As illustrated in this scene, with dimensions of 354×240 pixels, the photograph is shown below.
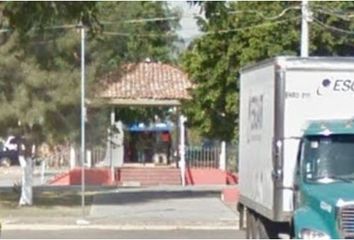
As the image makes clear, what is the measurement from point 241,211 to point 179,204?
16.6 m

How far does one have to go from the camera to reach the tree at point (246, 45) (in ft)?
135

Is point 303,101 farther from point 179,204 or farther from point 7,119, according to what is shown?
point 179,204

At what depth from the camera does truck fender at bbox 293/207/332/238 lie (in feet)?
48.1

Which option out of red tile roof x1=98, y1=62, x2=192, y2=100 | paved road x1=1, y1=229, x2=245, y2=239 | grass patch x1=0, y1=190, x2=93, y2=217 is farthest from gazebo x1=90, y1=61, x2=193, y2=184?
paved road x1=1, y1=229, x2=245, y2=239

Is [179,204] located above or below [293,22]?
below

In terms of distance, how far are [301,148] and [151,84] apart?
40.9m

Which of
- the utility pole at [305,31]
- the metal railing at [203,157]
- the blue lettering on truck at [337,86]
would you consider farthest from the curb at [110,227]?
the metal railing at [203,157]

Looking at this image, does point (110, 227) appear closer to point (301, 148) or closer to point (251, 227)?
point (251, 227)

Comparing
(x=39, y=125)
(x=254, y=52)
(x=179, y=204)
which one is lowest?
(x=179, y=204)

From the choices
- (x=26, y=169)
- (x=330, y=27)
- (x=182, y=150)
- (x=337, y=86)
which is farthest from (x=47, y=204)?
(x=337, y=86)

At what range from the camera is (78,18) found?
8.05 meters

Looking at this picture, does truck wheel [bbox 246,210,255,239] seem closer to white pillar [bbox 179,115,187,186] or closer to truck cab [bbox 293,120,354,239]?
truck cab [bbox 293,120,354,239]

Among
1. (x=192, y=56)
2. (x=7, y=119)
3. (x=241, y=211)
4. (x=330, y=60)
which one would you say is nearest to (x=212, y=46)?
(x=192, y=56)

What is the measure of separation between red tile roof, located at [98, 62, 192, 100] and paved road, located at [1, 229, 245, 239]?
21316 mm
